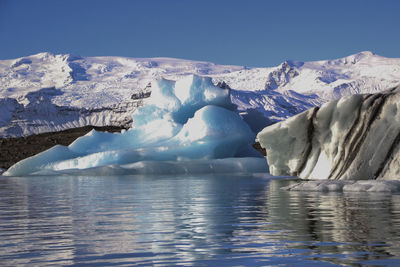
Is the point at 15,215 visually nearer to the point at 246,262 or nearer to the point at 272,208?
the point at 272,208

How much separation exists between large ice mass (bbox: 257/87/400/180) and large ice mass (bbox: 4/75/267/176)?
10004 millimetres

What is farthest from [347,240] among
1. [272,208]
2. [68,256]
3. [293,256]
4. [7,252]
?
[272,208]

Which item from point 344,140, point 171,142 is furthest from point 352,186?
point 171,142

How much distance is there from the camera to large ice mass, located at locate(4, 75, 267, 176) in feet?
87.4

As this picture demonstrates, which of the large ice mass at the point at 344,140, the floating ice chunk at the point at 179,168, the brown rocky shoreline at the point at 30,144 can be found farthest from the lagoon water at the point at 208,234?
the brown rocky shoreline at the point at 30,144

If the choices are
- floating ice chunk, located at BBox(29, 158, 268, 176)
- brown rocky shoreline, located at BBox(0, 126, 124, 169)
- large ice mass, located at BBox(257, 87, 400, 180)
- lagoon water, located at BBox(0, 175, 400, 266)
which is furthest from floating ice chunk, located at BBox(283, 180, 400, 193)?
brown rocky shoreline, located at BBox(0, 126, 124, 169)

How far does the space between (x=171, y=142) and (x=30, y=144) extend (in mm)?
33586

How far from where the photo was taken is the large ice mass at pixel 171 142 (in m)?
26.6

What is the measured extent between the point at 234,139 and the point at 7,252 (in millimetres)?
23017

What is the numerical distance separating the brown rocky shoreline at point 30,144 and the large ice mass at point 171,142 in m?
19.5

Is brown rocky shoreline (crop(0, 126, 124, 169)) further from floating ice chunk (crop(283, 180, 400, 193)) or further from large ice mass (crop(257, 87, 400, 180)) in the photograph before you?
floating ice chunk (crop(283, 180, 400, 193))

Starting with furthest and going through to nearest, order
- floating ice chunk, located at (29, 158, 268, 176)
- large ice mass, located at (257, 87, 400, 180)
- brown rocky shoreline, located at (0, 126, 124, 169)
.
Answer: brown rocky shoreline, located at (0, 126, 124, 169)
floating ice chunk, located at (29, 158, 268, 176)
large ice mass, located at (257, 87, 400, 180)

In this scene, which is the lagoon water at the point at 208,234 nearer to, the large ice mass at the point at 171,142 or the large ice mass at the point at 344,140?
the large ice mass at the point at 344,140

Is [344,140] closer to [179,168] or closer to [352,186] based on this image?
[352,186]
